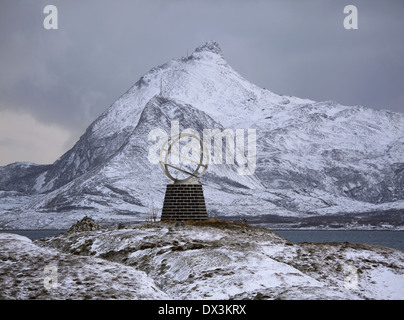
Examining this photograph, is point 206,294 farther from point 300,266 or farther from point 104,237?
point 104,237

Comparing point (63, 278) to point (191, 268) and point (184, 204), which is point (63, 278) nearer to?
point (191, 268)

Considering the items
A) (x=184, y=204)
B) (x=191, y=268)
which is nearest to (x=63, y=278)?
(x=191, y=268)

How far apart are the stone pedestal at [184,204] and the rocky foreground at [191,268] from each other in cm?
1905

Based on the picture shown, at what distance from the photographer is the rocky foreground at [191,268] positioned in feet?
114

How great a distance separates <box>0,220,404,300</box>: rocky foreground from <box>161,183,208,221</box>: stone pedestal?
750 inches

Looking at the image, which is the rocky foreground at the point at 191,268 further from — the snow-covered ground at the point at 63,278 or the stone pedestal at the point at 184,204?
the stone pedestal at the point at 184,204

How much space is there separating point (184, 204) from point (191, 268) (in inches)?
1526

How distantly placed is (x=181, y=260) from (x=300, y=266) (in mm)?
10725

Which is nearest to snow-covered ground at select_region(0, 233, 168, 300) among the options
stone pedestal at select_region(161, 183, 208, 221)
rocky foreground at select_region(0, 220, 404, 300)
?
rocky foreground at select_region(0, 220, 404, 300)

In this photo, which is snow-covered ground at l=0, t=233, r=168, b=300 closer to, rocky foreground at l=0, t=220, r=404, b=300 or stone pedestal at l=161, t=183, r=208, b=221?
rocky foreground at l=0, t=220, r=404, b=300

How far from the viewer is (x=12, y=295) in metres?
31.9

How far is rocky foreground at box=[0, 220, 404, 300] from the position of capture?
34.8 m
